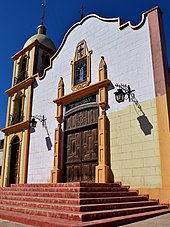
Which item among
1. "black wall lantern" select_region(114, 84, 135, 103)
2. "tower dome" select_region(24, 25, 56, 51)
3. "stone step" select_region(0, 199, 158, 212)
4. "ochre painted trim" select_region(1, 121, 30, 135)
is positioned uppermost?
"tower dome" select_region(24, 25, 56, 51)

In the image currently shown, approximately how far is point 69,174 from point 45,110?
379cm

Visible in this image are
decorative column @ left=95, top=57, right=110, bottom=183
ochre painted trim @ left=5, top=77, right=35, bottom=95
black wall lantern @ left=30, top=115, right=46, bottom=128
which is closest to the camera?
decorative column @ left=95, top=57, right=110, bottom=183

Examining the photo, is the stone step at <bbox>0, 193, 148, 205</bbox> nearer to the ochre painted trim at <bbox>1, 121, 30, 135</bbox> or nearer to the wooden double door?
the wooden double door

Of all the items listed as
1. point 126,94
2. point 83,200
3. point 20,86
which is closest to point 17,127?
point 20,86

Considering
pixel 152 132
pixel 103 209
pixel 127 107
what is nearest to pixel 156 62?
pixel 127 107

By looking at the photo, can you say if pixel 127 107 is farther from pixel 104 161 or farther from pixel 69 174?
pixel 69 174

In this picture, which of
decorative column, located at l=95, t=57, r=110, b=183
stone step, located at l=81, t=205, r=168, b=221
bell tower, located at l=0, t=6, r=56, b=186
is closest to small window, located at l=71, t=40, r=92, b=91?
decorative column, located at l=95, t=57, r=110, b=183

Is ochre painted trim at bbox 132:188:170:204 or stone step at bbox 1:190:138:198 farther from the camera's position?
ochre painted trim at bbox 132:188:170:204

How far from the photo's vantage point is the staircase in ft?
14.9

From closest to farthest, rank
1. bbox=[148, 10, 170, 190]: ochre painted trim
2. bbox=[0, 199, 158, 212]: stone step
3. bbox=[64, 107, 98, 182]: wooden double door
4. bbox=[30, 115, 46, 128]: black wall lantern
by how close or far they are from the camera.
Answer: bbox=[0, 199, 158, 212]: stone step < bbox=[148, 10, 170, 190]: ochre painted trim < bbox=[64, 107, 98, 182]: wooden double door < bbox=[30, 115, 46, 128]: black wall lantern

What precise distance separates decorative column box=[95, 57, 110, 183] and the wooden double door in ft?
1.39

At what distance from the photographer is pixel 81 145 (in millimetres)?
9852

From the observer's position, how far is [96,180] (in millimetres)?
8469

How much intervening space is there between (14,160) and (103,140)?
281 inches
